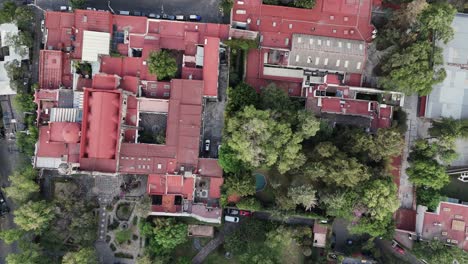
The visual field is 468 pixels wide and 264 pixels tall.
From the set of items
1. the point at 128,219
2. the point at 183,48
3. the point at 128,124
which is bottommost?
the point at 128,219

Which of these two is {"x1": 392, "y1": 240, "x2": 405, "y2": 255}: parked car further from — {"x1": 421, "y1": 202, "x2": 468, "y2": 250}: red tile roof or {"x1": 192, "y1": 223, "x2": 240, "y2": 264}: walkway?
{"x1": 192, "y1": 223, "x2": 240, "y2": 264}: walkway

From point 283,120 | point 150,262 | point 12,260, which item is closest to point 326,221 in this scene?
point 283,120

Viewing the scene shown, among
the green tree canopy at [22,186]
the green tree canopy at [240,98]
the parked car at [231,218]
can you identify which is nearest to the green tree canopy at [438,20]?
the green tree canopy at [240,98]

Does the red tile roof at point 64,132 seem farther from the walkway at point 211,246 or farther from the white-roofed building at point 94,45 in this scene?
the walkway at point 211,246

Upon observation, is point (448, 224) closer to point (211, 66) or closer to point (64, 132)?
point (211, 66)

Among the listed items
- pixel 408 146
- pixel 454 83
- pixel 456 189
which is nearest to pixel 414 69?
pixel 454 83

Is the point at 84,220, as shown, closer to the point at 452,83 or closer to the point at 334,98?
the point at 334,98
